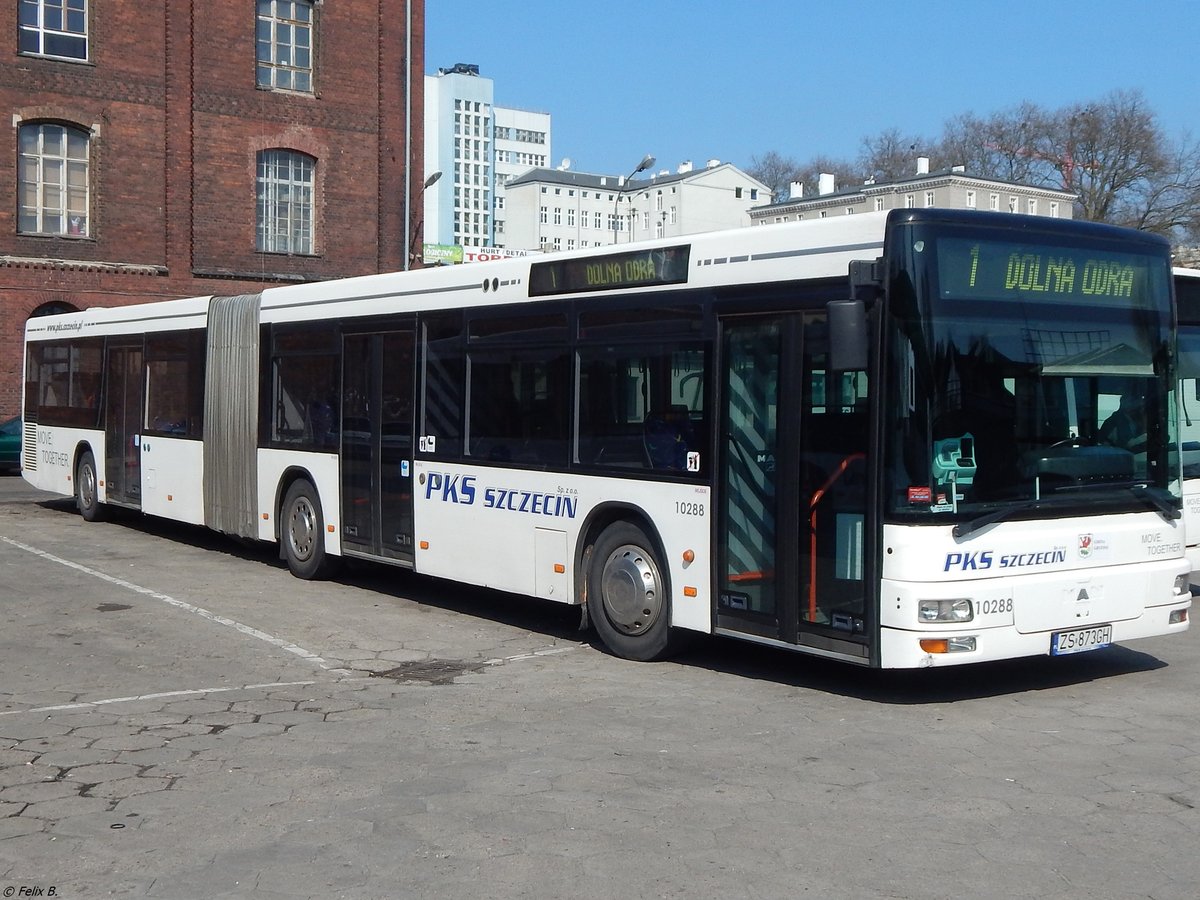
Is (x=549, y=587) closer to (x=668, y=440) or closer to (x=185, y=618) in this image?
(x=668, y=440)

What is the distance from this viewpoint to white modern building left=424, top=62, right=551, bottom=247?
444 feet

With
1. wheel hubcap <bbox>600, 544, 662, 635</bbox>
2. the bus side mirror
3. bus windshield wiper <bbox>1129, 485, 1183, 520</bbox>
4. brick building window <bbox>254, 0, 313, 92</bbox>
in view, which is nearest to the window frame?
brick building window <bbox>254, 0, 313, 92</bbox>

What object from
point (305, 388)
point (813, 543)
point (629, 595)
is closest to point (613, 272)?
point (629, 595)

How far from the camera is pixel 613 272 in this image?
33.2 ft

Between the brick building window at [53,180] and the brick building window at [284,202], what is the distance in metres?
4.65

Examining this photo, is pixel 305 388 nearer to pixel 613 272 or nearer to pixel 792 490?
pixel 613 272

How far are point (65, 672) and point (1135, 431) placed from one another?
23.6ft

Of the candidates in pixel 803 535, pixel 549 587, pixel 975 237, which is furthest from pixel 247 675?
pixel 975 237

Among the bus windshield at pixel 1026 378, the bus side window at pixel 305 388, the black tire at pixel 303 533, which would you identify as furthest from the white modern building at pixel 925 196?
the bus windshield at pixel 1026 378

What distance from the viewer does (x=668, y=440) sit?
9516mm

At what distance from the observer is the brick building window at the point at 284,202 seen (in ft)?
125

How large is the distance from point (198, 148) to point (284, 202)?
274 cm

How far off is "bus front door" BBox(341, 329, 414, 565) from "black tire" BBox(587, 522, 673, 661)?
2791mm

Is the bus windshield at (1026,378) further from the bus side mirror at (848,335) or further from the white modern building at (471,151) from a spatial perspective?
the white modern building at (471,151)
